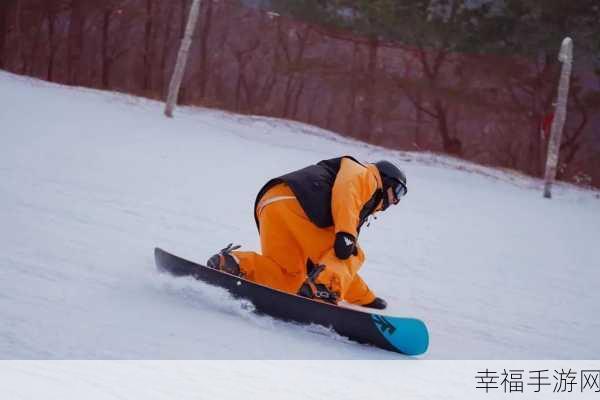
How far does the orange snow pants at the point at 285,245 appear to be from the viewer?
3.67m

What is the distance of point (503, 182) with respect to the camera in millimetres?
14117

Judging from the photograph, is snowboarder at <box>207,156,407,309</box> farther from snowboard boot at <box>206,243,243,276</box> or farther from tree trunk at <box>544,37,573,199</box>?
tree trunk at <box>544,37,573,199</box>

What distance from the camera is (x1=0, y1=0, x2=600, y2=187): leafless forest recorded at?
62.9 ft

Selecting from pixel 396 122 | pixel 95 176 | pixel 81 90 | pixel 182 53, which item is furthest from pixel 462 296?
pixel 396 122

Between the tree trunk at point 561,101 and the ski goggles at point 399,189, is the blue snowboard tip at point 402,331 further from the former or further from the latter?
the tree trunk at point 561,101

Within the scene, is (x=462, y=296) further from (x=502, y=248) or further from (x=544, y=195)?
(x=544, y=195)

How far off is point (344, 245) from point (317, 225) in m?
0.27

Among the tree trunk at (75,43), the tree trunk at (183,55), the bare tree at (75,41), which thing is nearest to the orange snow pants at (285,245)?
the tree trunk at (183,55)

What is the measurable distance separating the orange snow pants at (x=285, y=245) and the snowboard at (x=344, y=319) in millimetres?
310

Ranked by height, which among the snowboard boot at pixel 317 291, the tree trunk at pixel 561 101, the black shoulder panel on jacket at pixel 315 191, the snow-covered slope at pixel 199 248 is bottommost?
the snow-covered slope at pixel 199 248

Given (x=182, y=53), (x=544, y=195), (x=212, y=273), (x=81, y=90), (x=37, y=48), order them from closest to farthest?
(x=212, y=273), (x=544, y=195), (x=182, y=53), (x=81, y=90), (x=37, y=48)

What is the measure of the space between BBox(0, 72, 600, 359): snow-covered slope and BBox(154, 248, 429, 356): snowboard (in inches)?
2.4

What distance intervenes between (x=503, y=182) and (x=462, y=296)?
9599 millimetres

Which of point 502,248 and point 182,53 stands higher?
point 182,53
